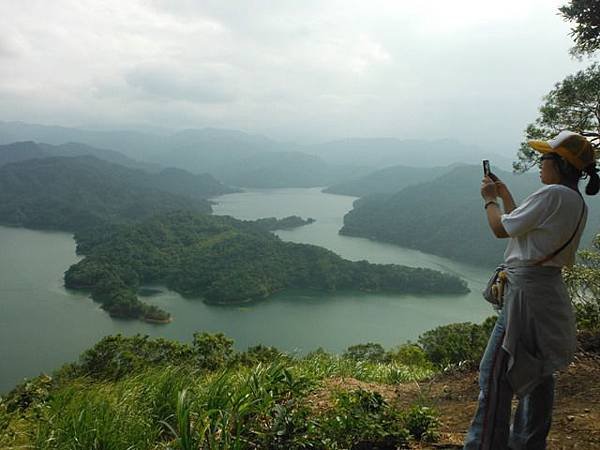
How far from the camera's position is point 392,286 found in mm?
44750

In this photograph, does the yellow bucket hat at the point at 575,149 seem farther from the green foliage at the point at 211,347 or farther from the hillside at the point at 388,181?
the hillside at the point at 388,181

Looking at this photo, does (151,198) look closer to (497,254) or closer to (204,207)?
(204,207)

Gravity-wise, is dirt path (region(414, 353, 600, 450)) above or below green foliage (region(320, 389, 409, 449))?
below

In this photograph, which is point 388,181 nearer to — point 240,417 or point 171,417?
point 171,417

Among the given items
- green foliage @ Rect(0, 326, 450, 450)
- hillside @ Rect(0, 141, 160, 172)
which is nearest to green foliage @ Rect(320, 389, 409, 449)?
green foliage @ Rect(0, 326, 450, 450)

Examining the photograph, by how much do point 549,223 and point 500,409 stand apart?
2.17ft

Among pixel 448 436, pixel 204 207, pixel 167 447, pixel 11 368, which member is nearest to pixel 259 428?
pixel 167 447

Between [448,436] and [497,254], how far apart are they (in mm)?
58113

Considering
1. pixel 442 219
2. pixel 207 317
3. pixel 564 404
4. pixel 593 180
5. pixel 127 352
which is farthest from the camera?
pixel 442 219

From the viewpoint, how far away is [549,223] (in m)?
1.43

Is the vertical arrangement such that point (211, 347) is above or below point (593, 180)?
below

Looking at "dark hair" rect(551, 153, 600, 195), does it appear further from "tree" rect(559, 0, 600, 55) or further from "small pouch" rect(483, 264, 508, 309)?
"tree" rect(559, 0, 600, 55)

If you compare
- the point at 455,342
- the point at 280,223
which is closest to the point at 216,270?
the point at 280,223

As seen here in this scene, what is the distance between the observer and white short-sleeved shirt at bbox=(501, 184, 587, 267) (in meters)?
1.42
